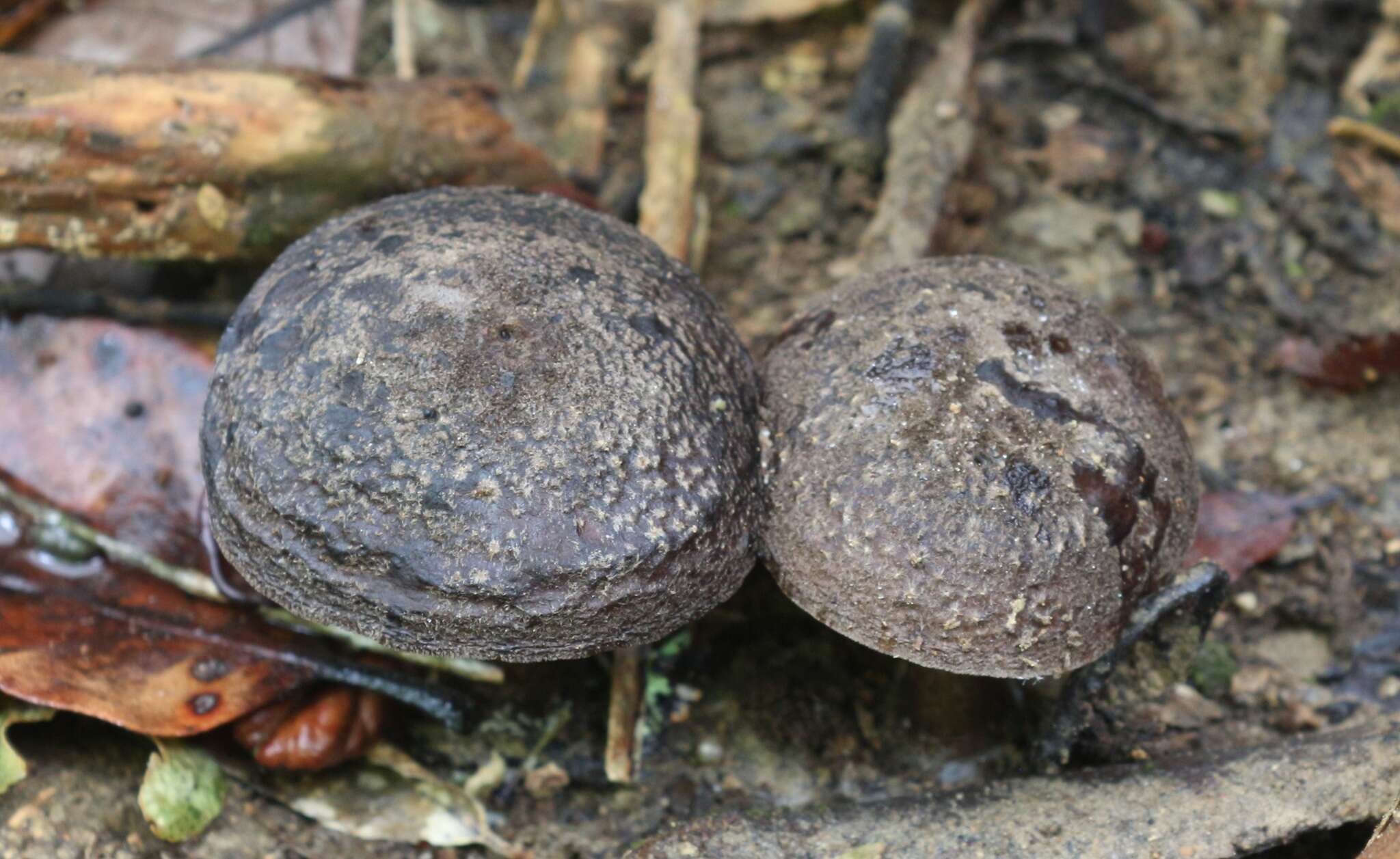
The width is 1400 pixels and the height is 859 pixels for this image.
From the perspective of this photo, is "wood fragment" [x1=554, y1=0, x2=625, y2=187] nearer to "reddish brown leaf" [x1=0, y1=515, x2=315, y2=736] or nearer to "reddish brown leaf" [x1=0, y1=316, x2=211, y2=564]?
"reddish brown leaf" [x1=0, y1=316, x2=211, y2=564]

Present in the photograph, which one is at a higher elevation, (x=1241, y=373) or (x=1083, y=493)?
(x=1083, y=493)

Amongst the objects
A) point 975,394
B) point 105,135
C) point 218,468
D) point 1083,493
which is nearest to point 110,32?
point 105,135

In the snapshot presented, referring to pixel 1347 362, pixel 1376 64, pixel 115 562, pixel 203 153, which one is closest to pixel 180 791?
pixel 115 562

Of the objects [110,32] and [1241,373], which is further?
[110,32]

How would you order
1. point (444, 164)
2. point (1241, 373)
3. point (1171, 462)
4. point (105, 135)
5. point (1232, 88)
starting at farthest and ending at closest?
1. point (1232, 88)
2. point (1241, 373)
3. point (444, 164)
4. point (105, 135)
5. point (1171, 462)

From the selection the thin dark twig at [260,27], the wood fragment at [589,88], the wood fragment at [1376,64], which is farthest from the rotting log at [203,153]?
the wood fragment at [1376,64]

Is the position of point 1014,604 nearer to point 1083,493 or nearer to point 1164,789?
point 1083,493

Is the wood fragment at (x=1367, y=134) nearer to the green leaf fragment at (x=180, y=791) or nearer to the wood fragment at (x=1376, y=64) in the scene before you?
the wood fragment at (x=1376, y=64)
